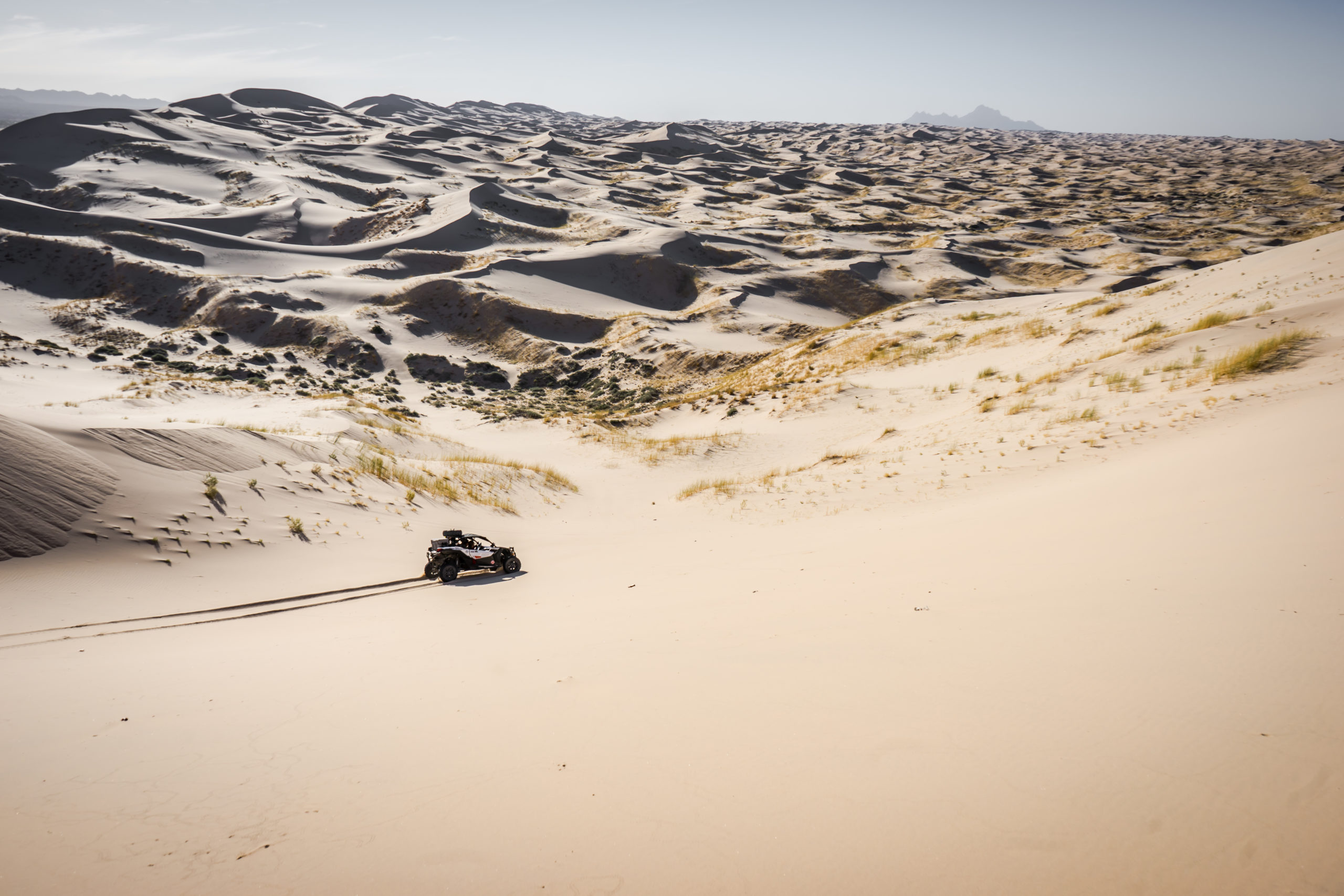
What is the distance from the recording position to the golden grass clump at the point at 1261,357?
12.7 m

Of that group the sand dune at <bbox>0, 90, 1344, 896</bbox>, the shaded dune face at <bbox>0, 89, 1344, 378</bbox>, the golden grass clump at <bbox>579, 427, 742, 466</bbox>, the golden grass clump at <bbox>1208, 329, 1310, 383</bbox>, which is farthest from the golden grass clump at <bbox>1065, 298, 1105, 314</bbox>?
the golden grass clump at <bbox>579, 427, 742, 466</bbox>

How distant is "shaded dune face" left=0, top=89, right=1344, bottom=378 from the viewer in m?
38.2

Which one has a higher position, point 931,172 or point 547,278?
point 931,172

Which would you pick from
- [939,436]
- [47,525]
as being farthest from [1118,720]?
[939,436]

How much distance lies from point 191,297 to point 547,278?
20.4 meters

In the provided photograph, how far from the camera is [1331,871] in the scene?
8.84 ft

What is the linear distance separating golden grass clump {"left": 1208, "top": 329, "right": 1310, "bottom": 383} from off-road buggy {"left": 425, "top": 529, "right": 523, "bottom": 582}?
14.1m

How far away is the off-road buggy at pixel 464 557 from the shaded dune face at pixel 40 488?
14.2 ft

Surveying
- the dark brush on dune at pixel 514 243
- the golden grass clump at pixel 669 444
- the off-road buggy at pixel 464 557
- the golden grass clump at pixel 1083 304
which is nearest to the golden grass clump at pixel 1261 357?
the golden grass clump at pixel 669 444

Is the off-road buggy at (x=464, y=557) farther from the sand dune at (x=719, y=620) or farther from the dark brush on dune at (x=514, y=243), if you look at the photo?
the dark brush on dune at (x=514, y=243)

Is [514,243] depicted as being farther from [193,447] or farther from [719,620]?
[719,620]

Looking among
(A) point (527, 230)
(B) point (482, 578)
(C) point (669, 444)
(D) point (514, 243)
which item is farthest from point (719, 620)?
(A) point (527, 230)

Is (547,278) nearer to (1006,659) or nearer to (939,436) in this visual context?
(939,436)

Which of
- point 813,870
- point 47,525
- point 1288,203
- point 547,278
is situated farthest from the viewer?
point 1288,203
